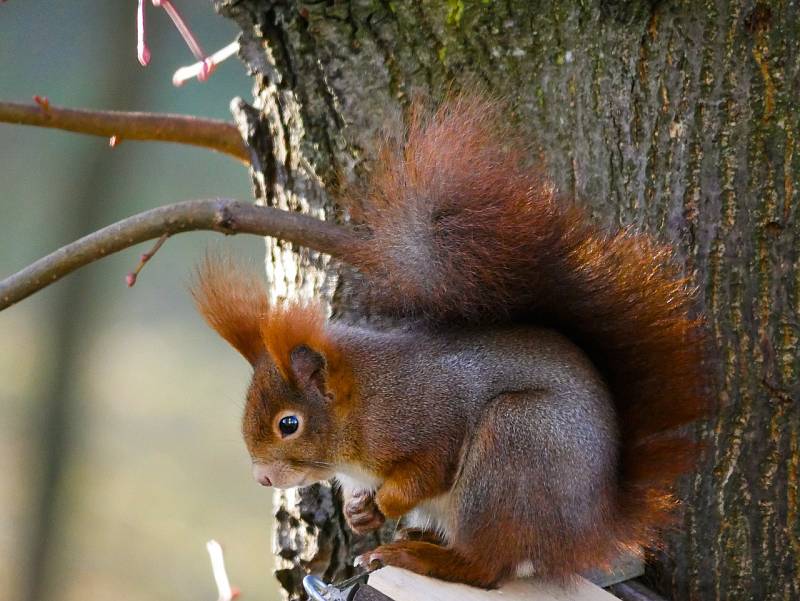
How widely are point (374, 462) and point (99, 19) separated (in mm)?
2386

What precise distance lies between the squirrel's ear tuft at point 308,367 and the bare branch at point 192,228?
0.45ft

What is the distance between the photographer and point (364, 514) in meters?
1.52

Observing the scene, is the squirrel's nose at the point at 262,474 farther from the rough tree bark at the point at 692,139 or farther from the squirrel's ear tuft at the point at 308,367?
the rough tree bark at the point at 692,139

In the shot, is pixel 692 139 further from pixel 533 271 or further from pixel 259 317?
pixel 259 317

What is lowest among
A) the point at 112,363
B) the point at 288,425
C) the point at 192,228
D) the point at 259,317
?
the point at 288,425

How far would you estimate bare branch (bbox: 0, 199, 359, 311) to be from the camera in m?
1.39

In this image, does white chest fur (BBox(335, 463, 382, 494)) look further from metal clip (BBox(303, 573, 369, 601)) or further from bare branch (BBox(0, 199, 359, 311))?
bare branch (BBox(0, 199, 359, 311))

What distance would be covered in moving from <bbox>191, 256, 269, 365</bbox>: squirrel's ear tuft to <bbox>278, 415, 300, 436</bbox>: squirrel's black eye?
125 mm

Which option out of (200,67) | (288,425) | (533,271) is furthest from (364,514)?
(200,67)

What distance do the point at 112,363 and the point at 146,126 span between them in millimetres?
1926

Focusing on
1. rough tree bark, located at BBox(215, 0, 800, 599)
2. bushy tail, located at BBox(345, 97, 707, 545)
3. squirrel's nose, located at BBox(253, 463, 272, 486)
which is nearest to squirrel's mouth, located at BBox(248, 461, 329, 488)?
squirrel's nose, located at BBox(253, 463, 272, 486)

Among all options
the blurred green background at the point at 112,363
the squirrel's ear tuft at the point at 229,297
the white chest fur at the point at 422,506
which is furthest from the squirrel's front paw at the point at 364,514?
the blurred green background at the point at 112,363

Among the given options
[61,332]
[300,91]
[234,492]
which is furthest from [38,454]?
[300,91]

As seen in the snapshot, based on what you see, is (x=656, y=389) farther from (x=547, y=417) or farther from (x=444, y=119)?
(x=444, y=119)
